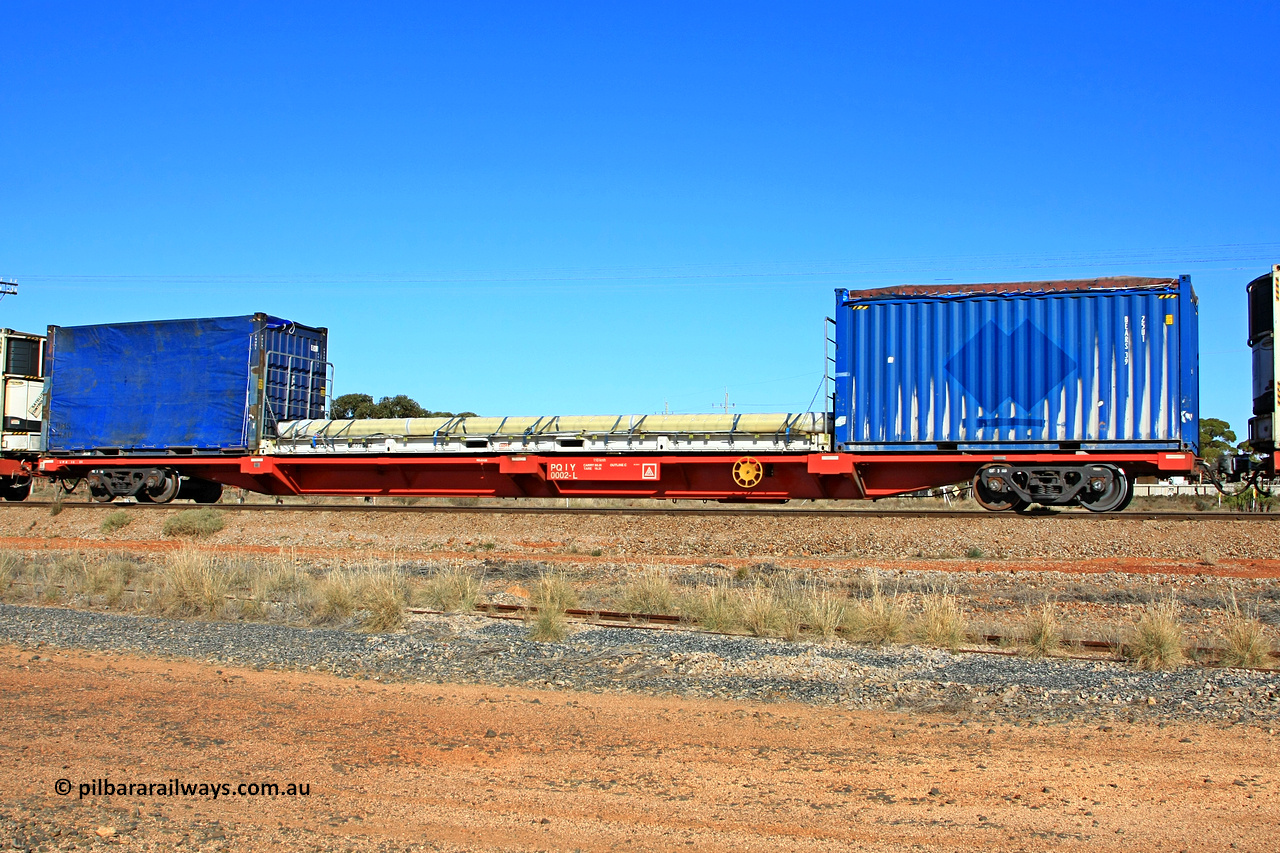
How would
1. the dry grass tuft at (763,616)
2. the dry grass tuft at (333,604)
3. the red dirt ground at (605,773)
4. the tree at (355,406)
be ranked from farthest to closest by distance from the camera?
the tree at (355,406) < the dry grass tuft at (333,604) < the dry grass tuft at (763,616) < the red dirt ground at (605,773)

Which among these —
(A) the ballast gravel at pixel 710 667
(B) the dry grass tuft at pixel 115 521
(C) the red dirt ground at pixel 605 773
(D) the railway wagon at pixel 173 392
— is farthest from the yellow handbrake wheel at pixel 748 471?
(B) the dry grass tuft at pixel 115 521

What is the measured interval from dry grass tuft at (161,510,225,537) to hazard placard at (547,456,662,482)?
6587mm

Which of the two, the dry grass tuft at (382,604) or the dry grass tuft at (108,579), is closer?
the dry grass tuft at (382,604)

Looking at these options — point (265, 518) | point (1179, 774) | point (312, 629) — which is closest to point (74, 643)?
point (312, 629)

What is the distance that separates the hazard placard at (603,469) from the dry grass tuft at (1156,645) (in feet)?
31.0

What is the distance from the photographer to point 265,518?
18656 millimetres

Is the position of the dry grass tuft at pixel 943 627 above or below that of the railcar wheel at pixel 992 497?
below

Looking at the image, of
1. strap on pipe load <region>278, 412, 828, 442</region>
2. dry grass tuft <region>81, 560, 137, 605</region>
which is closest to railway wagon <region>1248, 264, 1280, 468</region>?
strap on pipe load <region>278, 412, 828, 442</region>

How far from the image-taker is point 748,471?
16062 mm

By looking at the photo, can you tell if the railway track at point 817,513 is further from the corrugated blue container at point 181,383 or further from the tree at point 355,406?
the tree at point 355,406

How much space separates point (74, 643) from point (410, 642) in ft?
9.79

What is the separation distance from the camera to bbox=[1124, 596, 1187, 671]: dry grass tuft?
7.50 meters

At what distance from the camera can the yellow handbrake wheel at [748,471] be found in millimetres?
16000

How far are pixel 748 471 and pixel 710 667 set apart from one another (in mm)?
8671
